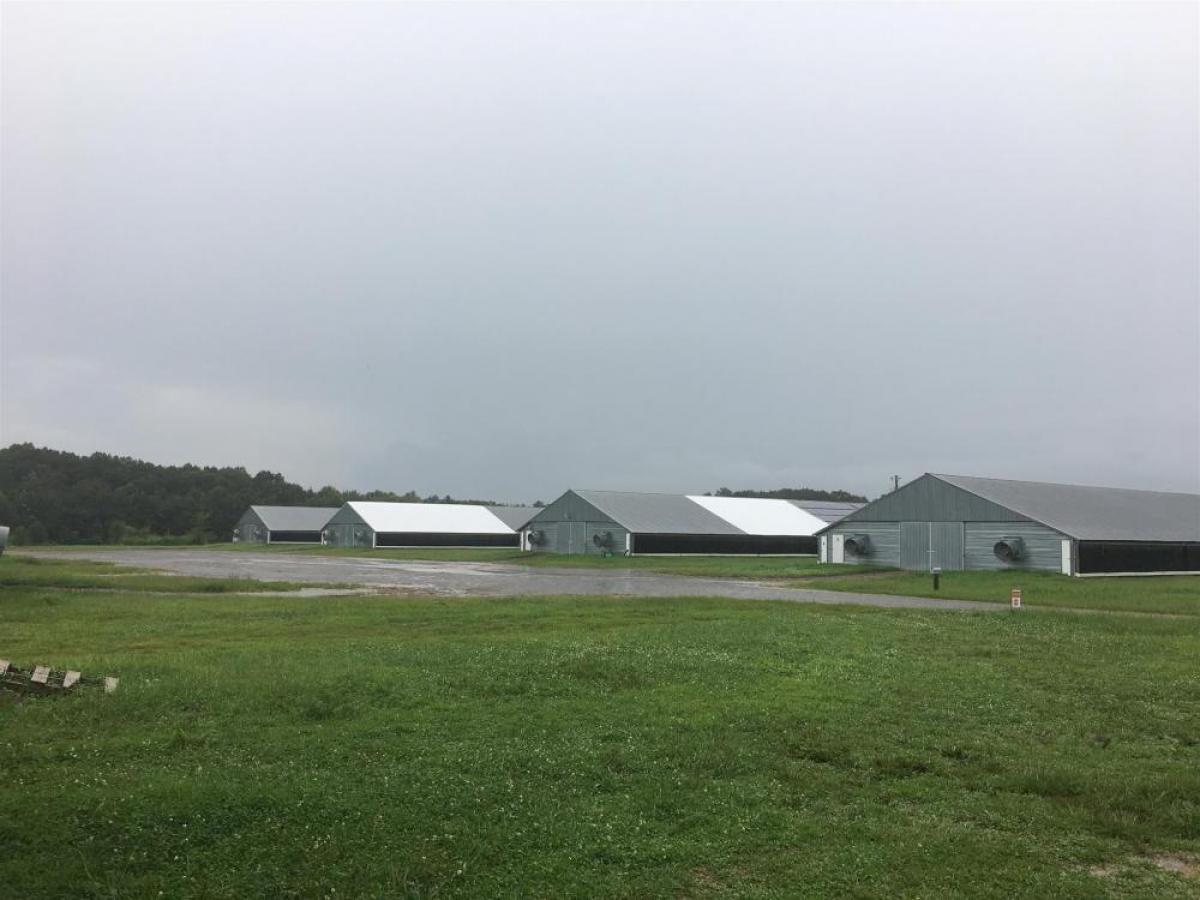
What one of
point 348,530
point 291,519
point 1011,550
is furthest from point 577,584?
point 291,519

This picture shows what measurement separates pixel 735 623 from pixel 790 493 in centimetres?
14821

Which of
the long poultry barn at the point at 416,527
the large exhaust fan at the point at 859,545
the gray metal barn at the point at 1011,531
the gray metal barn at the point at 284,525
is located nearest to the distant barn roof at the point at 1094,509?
the gray metal barn at the point at 1011,531

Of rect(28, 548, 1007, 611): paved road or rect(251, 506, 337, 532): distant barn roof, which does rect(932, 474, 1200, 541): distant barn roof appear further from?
rect(251, 506, 337, 532): distant barn roof

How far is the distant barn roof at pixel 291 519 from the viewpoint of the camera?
372 ft

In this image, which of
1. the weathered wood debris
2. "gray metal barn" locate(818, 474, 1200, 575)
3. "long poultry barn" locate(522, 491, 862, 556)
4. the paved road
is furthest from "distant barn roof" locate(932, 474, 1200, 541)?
the weathered wood debris

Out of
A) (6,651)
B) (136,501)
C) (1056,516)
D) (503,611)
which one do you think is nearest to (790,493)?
(136,501)

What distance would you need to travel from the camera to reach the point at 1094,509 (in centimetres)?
5494

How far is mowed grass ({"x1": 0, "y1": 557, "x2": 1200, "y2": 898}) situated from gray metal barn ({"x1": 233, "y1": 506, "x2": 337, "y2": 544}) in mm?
99990

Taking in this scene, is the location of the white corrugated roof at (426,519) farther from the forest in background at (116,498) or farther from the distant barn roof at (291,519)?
the forest in background at (116,498)

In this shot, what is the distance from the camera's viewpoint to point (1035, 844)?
7.60 m

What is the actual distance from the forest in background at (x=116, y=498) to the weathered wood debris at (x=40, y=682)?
12016 cm

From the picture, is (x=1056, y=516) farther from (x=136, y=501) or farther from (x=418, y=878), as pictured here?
(x=136, y=501)

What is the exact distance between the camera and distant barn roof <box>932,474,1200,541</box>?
48.8 metres

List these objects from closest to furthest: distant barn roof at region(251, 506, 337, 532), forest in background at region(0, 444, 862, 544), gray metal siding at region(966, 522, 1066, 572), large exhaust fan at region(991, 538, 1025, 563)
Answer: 1. gray metal siding at region(966, 522, 1066, 572)
2. large exhaust fan at region(991, 538, 1025, 563)
3. distant barn roof at region(251, 506, 337, 532)
4. forest in background at region(0, 444, 862, 544)
